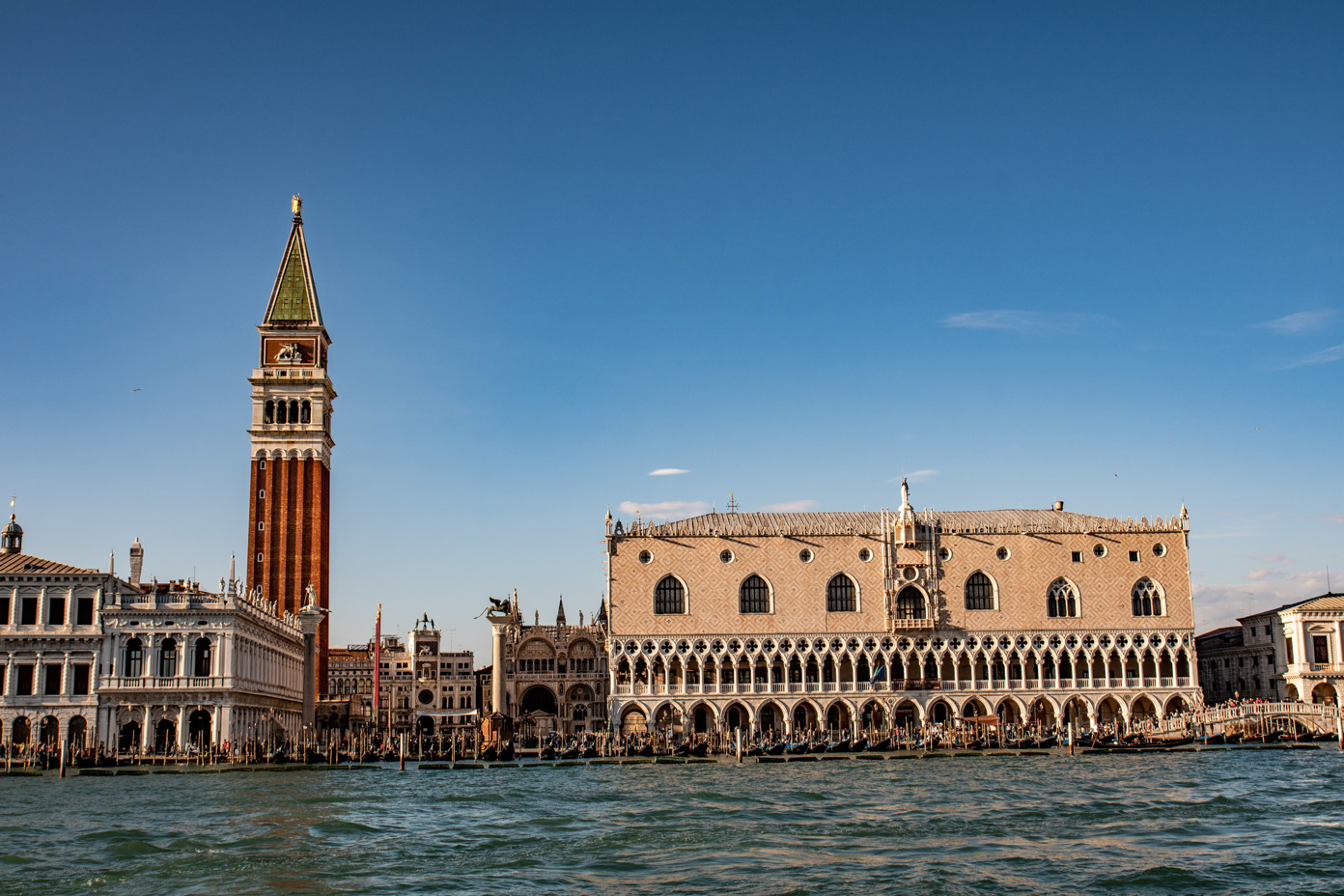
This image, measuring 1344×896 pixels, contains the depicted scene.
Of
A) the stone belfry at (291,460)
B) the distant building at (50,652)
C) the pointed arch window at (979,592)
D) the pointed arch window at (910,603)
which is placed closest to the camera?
the distant building at (50,652)

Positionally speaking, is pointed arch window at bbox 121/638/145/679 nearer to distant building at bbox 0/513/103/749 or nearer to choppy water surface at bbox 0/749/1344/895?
distant building at bbox 0/513/103/749

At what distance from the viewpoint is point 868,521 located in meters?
56.5

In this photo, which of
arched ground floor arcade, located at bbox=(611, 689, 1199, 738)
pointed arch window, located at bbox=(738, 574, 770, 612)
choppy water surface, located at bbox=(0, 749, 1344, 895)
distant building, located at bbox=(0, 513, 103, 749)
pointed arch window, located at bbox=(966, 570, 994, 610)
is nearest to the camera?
choppy water surface, located at bbox=(0, 749, 1344, 895)

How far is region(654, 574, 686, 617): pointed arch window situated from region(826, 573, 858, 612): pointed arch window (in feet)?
19.8

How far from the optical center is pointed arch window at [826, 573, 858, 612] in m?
54.9

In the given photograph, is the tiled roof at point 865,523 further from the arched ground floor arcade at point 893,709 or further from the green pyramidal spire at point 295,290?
the green pyramidal spire at point 295,290

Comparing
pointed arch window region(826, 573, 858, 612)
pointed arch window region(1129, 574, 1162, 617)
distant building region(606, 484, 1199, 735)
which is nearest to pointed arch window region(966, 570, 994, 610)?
distant building region(606, 484, 1199, 735)

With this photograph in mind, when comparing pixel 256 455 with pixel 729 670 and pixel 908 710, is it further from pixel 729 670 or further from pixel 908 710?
pixel 908 710

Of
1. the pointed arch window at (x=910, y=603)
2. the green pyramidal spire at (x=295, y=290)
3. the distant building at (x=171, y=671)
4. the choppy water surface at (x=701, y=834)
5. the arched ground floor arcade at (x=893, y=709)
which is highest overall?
the green pyramidal spire at (x=295, y=290)

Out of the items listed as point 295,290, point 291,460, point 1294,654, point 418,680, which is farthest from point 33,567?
point 418,680

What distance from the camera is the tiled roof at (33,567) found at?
4278cm

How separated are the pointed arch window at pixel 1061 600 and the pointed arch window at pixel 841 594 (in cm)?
797

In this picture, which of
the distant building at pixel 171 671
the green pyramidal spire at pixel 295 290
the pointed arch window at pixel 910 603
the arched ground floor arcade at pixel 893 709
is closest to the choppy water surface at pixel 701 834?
the distant building at pixel 171 671

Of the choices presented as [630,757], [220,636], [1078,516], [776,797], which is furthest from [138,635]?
[1078,516]
